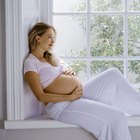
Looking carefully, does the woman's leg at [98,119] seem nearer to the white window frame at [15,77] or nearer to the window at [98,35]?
the white window frame at [15,77]

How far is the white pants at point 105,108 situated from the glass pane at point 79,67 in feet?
0.91

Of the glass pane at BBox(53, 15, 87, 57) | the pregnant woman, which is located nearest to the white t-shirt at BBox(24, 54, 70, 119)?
the pregnant woman

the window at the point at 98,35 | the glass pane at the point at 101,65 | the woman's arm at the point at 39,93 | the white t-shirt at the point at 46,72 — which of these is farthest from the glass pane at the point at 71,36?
the woman's arm at the point at 39,93

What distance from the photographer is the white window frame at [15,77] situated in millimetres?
2309

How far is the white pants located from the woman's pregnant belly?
0.10 m

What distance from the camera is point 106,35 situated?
2869mm

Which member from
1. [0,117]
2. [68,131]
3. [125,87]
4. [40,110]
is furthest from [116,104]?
[0,117]

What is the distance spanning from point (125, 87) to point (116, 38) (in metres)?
0.52

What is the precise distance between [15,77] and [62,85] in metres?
0.32

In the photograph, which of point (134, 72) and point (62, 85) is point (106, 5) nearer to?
point (134, 72)

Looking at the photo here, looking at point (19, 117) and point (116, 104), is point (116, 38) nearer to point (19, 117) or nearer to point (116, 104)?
point (116, 104)

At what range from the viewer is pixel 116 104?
2.51 meters

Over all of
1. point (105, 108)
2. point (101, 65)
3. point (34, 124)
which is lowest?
point (34, 124)

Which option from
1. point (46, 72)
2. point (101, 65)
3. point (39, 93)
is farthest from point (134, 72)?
point (39, 93)
